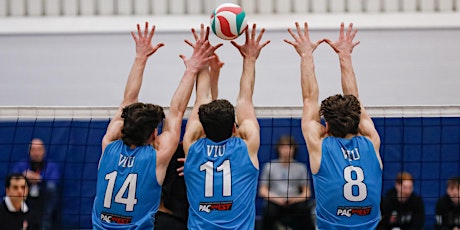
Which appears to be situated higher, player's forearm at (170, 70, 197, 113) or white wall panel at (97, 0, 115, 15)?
white wall panel at (97, 0, 115, 15)

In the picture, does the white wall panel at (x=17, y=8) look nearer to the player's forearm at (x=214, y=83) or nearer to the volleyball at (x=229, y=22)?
the player's forearm at (x=214, y=83)

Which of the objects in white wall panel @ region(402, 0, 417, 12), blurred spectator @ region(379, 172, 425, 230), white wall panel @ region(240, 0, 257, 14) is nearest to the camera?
blurred spectator @ region(379, 172, 425, 230)

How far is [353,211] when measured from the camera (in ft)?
25.2

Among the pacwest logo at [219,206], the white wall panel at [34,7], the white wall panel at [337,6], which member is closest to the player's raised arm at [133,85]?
the pacwest logo at [219,206]

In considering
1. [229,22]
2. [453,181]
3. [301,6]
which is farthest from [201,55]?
[301,6]

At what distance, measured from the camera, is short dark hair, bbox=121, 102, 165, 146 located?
25.6 ft

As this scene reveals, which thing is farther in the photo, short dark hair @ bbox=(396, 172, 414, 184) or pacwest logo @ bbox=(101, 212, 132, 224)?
short dark hair @ bbox=(396, 172, 414, 184)

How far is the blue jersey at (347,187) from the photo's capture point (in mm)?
7641

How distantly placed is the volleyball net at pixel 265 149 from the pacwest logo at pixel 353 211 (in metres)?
2.45

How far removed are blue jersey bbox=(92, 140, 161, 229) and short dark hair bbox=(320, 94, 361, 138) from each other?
1.61 m

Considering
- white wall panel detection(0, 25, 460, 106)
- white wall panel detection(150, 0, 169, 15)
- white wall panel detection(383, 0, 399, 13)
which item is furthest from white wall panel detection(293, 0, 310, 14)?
white wall panel detection(150, 0, 169, 15)

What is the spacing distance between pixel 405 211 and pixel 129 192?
3901 mm

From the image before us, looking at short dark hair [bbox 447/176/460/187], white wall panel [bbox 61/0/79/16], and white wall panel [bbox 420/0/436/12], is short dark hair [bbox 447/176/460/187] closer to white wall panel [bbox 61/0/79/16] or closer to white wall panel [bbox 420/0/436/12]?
white wall panel [bbox 420/0/436/12]

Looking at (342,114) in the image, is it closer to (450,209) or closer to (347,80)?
(347,80)
